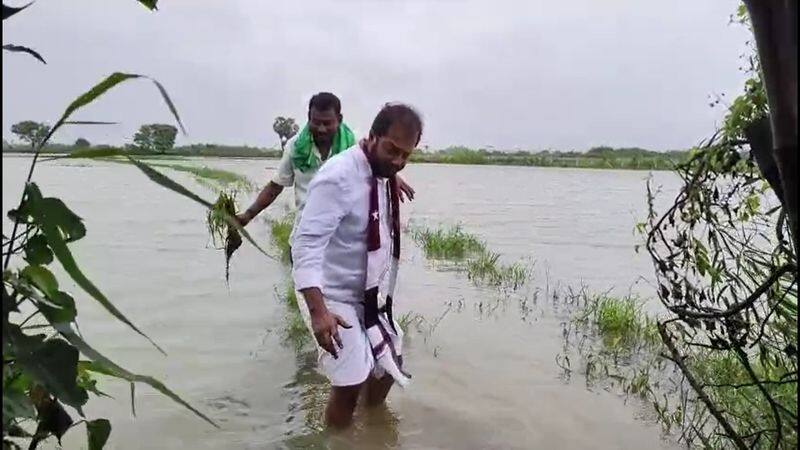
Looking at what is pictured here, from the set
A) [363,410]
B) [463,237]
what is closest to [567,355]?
[363,410]

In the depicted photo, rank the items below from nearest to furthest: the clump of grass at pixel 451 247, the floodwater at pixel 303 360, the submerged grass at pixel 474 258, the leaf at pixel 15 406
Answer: the leaf at pixel 15 406 → the floodwater at pixel 303 360 → the submerged grass at pixel 474 258 → the clump of grass at pixel 451 247

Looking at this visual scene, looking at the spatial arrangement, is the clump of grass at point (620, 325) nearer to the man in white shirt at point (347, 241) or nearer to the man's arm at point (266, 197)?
the man's arm at point (266, 197)

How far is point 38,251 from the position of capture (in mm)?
1218

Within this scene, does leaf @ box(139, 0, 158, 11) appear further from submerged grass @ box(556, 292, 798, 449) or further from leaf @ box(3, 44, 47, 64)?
submerged grass @ box(556, 292, 798, 449)

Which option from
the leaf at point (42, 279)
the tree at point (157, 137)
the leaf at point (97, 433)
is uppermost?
the tree at point (157, 137)

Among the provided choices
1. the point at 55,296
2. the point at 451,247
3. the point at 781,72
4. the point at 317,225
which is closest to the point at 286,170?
the point at 317,225

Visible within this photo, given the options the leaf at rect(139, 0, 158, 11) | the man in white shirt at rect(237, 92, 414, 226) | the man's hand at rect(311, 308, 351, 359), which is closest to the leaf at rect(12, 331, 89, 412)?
the leaf at rect(139, 0, 158, 11)

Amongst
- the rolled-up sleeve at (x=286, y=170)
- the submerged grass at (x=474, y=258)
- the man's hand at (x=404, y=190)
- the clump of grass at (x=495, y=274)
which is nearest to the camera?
the man's hand at (x=404, y=190)

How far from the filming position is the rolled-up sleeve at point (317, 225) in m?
3.18

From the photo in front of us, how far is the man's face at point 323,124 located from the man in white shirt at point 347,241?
0.95 meters

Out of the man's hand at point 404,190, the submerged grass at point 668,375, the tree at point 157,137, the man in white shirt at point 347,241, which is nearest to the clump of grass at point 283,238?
the submerged grass at point 668,375

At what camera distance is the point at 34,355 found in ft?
3.29

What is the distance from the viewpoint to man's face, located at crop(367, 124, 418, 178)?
10.6 ft

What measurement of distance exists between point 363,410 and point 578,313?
4125 mm
